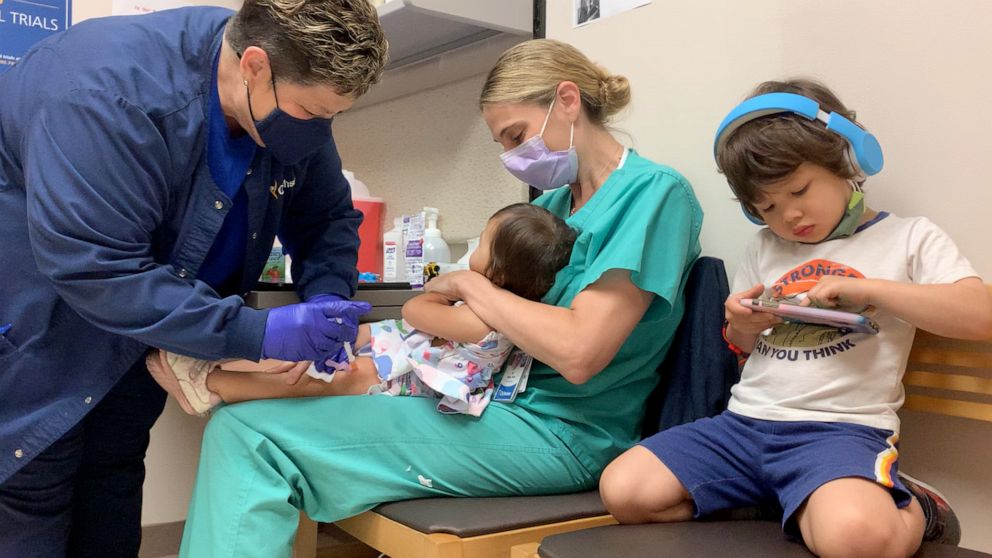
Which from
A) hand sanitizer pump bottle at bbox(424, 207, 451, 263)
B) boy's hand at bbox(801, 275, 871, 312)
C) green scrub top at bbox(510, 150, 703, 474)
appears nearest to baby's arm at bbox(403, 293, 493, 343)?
green scrub top at bbox(510, 150, 703, 474)

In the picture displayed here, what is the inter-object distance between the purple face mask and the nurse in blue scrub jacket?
14.3 inches

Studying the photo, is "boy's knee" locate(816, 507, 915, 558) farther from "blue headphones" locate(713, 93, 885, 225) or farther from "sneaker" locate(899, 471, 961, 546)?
"blue headphones" locate(713, 93, 885, 225)

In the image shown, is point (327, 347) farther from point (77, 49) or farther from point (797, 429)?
point (797, 429)

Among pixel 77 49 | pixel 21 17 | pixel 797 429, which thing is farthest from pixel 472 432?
pixel 21 17

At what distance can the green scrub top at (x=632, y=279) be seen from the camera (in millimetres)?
1268

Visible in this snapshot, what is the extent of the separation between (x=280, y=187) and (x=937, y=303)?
1102 millimetres

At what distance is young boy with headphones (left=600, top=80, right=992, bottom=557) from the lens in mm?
1036

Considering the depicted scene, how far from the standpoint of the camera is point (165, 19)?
128cm

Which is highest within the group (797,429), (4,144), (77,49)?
(77,49)

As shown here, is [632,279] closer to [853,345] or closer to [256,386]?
[853,345]

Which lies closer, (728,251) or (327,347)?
(327,347)

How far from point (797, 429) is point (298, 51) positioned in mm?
A: 943

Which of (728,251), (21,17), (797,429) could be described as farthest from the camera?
(21,17)

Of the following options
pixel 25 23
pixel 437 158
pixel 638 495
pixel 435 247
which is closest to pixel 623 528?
pixel 638 495
